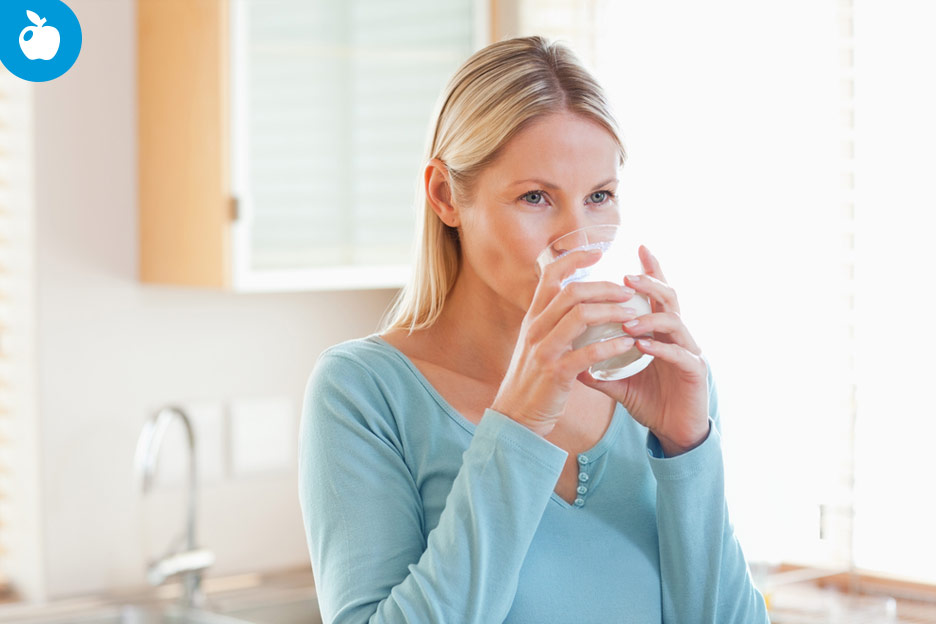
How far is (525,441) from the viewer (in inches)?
37.7

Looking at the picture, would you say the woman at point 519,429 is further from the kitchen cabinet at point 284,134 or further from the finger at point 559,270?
the kitchen cabinet at point 284,134

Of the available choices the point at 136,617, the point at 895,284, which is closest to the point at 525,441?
the point at 895,284

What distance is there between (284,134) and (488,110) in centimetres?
124

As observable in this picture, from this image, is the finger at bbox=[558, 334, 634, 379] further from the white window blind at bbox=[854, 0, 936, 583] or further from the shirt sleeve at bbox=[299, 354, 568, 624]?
the white window blind at bbox=[854, 0, 936, 583]

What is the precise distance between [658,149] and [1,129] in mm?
1294

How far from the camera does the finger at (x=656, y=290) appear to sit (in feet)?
3.18

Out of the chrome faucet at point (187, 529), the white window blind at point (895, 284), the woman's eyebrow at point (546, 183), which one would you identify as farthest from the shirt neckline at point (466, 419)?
the chrome faucet at point (187, 529)

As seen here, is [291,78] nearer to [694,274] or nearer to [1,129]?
[1,129]

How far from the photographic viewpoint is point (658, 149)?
2.26 meters

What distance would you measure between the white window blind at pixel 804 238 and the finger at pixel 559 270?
0.93 m

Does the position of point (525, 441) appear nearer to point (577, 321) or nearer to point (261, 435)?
point (577, 321)

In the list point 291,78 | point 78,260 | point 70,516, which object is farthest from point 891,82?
point 70,516

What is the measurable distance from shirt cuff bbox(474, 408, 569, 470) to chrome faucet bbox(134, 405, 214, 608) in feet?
4.72

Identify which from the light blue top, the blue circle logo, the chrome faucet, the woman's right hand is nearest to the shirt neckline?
the light blue top
